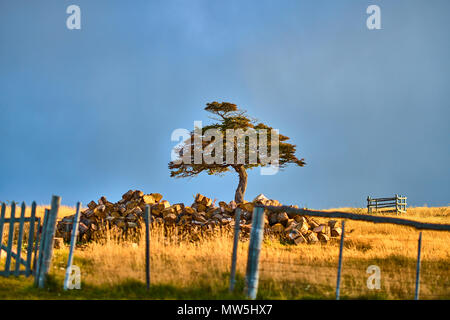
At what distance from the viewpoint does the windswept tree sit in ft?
86.3

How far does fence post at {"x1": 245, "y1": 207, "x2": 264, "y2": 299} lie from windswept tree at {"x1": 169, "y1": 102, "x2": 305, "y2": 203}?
18505mm

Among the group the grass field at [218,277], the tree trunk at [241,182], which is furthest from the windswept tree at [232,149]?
the grass field at [218,277]

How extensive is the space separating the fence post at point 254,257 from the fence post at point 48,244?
15.1 ft

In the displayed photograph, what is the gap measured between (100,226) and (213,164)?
480 inches

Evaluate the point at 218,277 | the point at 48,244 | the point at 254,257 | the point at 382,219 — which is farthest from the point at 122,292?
the point at 382,219

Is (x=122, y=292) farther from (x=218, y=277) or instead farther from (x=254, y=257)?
(x=254, y=257)

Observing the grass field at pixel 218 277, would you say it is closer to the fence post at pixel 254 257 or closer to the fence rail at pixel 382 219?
the fence post at pixel 254 257

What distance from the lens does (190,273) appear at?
8398 mm

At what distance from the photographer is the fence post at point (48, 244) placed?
8.36m

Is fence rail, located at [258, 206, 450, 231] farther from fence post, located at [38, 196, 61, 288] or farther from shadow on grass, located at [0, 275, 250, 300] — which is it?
fence post, located at [38, 196, 61, 288]

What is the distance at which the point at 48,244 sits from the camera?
846cm

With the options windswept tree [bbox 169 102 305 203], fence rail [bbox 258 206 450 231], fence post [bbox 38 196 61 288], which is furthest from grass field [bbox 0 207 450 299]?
windswept tree [bbox 169 102 305 203]
